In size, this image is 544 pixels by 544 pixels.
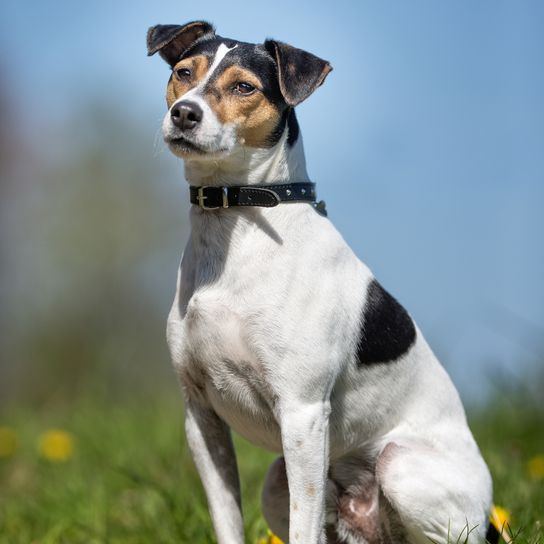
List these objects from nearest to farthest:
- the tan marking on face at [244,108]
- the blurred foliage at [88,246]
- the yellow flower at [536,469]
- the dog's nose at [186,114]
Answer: the dog's nose at [186,114]
the tan marking on face at [244,108]
the yellow flower at [536,469]
the blurred foliage at [88,246]

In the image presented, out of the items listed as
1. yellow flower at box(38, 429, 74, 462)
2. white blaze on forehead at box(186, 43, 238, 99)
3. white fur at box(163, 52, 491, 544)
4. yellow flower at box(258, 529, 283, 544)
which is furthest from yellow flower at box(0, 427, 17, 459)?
white blaze on forehead at box(186, 43, 238, 99)

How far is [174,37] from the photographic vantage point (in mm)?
3406

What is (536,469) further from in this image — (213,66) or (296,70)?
(213,66)

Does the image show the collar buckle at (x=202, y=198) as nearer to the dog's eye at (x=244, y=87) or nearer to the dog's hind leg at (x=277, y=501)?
the dog's eye at (x=244, y=87)

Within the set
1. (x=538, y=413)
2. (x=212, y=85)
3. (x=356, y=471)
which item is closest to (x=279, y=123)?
(x=212, y=85)

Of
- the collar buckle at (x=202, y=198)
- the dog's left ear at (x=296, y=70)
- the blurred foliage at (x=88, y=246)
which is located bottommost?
the blurred foliage at (x=88, y=246)

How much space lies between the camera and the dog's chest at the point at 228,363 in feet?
10.1

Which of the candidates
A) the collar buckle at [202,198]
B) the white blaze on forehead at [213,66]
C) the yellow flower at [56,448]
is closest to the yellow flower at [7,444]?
the yellow flower at [56,448]

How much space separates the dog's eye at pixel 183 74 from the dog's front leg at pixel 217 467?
1.34 metres

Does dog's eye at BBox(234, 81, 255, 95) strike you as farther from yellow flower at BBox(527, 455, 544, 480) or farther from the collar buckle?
yellow flower at BBox(527, 455, 544, 480)

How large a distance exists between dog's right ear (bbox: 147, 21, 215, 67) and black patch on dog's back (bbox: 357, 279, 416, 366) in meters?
1.30

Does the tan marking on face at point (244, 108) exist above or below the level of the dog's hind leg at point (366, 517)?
above

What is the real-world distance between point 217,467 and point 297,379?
66 centimetres

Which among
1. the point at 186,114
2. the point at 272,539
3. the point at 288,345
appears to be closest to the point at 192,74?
the point at 186,114
